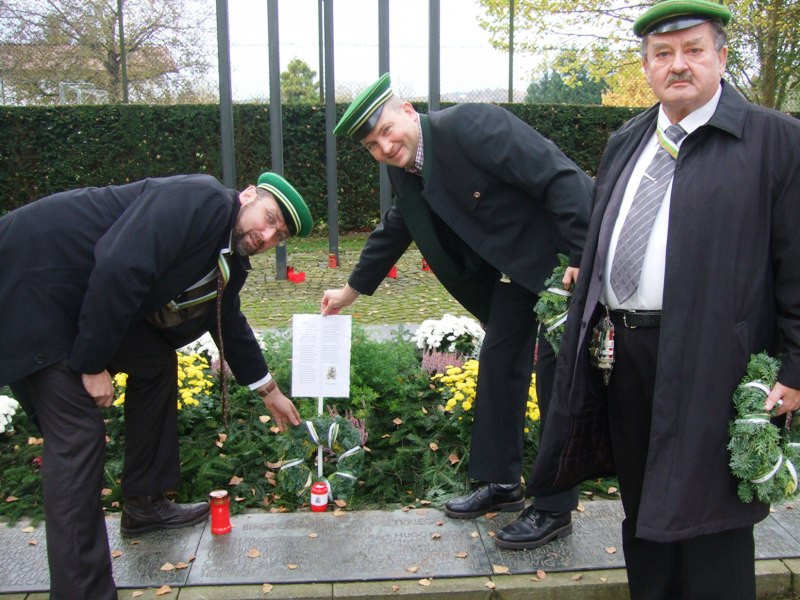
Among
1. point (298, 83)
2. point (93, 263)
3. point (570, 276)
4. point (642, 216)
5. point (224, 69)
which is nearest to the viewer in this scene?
point (642, 216)

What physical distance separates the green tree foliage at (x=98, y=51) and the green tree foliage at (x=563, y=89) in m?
6.36

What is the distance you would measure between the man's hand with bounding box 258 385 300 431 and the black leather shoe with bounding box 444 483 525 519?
32.5 inches

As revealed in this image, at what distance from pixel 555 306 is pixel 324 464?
5.09ft

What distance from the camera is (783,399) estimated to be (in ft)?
7.21

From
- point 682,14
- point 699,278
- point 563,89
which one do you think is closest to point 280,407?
point 699,278

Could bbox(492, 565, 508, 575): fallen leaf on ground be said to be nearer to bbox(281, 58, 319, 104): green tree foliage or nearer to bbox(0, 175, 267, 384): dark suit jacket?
bbox(0, 175, 267, 384): dark suit jacket

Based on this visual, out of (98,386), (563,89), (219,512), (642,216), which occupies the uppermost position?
(563,89)

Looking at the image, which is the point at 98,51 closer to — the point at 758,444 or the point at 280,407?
the point at 280,407

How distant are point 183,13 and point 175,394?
14656mm

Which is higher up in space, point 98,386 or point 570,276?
point 570,276

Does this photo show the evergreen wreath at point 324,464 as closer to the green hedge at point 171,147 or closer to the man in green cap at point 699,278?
the man in green cap at point 699,278

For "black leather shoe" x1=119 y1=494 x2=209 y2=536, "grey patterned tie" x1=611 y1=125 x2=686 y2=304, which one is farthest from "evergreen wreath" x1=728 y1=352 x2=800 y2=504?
"black leather shoe" x1=119 y1=494 x2=209 y2=536

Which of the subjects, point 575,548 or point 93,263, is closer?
point 93,263

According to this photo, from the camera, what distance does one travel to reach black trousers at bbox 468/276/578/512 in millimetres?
3414
